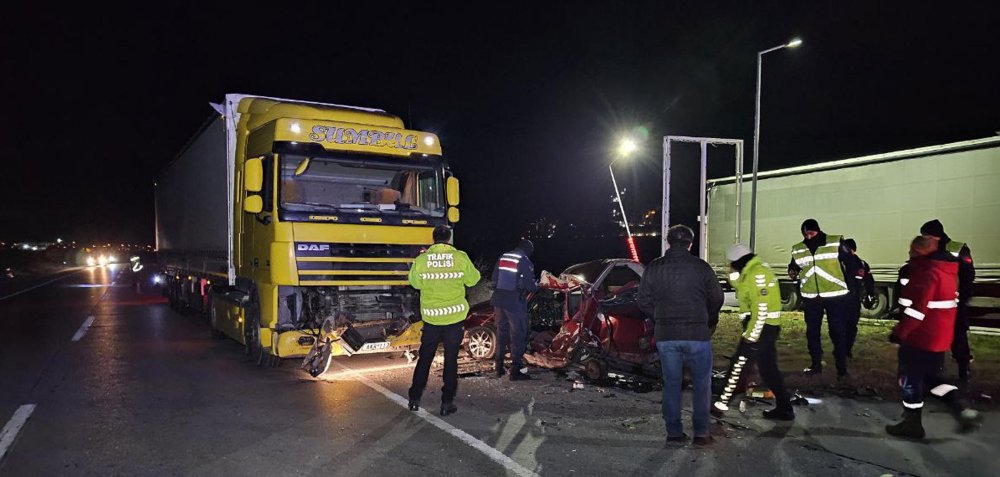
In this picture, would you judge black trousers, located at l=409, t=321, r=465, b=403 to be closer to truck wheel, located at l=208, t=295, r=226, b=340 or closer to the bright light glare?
truck wheel, located at l=208, t=295, r=226, b=340

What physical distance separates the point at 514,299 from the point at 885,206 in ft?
31.2

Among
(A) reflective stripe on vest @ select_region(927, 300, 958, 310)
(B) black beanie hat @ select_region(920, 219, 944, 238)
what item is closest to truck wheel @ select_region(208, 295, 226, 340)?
(A) reflective stripe on vest @ select_region(927, 300, 958, 310)

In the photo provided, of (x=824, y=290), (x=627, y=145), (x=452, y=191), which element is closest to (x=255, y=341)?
(x=452, y=191)

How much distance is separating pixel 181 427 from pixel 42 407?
1896 millimetres

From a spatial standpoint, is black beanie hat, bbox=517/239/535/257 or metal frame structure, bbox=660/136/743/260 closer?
black beanie hat, bbox=517/239/535/257

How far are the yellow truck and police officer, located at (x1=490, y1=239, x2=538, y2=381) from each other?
1111 millimetres

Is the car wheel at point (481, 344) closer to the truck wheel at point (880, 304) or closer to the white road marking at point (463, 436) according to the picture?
the white road marking at point (463, 436)

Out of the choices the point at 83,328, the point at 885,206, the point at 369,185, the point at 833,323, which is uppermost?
the point at 369,185

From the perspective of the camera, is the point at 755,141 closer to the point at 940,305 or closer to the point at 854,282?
the point at 854,282

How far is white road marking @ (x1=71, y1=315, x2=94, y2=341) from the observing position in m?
11.7

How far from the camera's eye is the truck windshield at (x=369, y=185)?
8312 mm

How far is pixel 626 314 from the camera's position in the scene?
25.3 feet

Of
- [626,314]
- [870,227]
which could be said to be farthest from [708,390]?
[870,227]

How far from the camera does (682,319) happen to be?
5102mm
